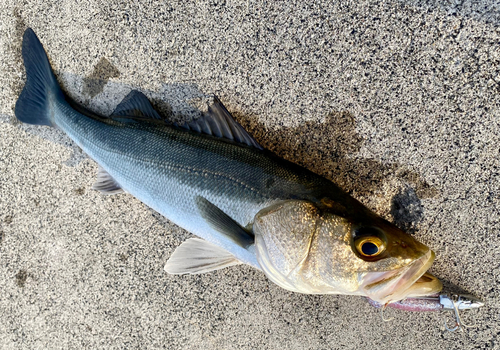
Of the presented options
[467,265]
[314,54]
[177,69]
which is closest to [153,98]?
[177,69]

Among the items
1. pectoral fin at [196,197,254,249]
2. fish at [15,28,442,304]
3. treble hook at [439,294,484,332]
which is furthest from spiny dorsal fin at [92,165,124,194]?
treble hook at [439,294,484,332]

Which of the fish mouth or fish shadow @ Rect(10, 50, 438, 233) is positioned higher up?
fish shadow @ Rect(10, 50, 438, 233)

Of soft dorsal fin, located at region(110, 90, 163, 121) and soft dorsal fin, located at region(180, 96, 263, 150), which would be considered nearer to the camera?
soft dorsal fin, located at region(180, 96, 263, 150)

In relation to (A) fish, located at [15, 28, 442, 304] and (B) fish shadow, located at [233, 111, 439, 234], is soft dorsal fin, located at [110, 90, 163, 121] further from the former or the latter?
(B) fish shadow, located at [233, 111, 439, 234]

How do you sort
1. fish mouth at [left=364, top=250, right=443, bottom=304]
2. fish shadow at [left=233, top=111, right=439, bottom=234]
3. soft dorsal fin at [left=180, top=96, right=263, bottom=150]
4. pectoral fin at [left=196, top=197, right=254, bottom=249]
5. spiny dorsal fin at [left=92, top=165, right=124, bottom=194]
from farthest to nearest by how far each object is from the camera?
1. spiny dorsal fin at [left=92, top=165, right=124, bottom=194]
2. fish shadow at [left=233, top=111, right=439, bottom=234]
3. soft dorsal fin at [left=180, top=96, right=263, bottom=150]
4. pectoral fin at [left=196, top=197, right=254, bottom=249]
5. fish mouth at [left=364, top=250, right=443, bottom=304]

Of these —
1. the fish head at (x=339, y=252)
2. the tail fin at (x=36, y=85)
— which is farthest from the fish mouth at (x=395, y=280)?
the tail fin at (x=36, y=85)

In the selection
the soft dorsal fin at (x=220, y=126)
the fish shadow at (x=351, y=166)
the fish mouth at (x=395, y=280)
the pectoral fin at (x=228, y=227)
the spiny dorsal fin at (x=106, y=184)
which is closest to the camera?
the fish mouth at (x=395, y=280)

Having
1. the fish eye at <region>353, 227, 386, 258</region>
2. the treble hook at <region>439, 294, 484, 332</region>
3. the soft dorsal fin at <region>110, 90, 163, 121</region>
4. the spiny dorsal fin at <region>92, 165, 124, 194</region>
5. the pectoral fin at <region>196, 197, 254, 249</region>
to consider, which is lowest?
the treble hook at <region>439, 294, 484, 332</region>

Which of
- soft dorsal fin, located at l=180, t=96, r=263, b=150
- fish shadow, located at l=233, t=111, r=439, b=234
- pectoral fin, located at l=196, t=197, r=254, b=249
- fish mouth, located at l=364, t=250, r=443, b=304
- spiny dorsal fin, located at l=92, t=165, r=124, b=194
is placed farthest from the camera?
spiny dorsal fin, located at l=92, t=165, r=124, b=194

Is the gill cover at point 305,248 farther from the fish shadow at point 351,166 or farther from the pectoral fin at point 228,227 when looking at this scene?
the fish shadow at point 351,166
